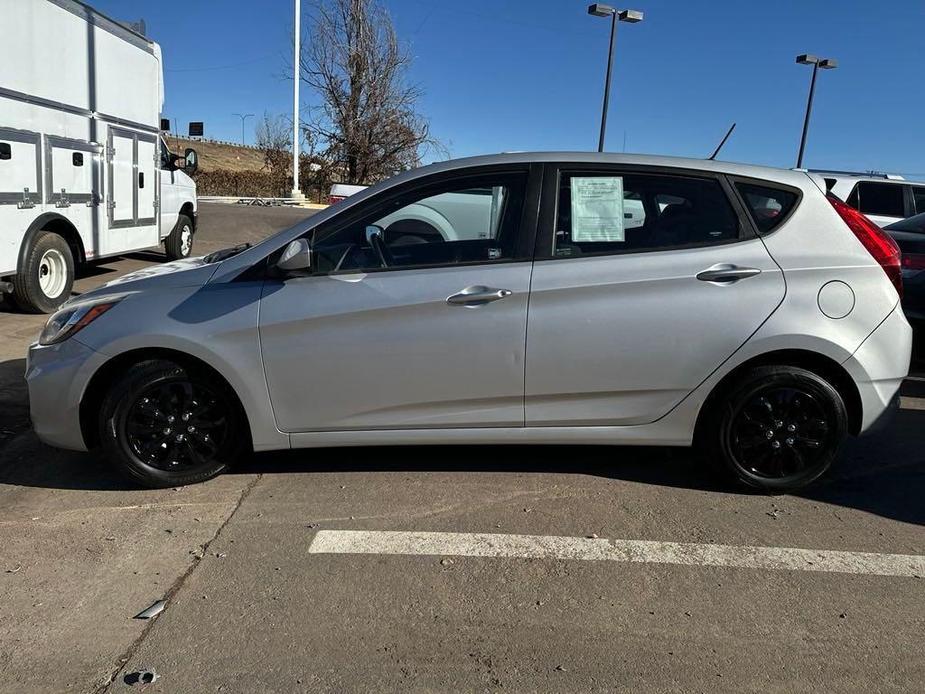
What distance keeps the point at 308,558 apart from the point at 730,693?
175cm

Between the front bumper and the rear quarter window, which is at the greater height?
the rear quarter window

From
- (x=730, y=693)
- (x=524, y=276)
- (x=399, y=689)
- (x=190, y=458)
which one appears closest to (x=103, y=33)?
(x=190, y=458)

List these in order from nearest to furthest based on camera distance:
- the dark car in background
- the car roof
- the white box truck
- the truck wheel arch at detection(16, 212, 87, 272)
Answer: the car roof < the dark car in background < the white box truck < the truck wheel arch at detection(16, 212, 87, 272)

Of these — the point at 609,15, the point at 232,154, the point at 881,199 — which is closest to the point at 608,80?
the point at 609,15

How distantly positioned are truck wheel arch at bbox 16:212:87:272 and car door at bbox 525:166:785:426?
19.7 feet

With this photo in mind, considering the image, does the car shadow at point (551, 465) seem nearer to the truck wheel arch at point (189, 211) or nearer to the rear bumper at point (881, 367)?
the rear bumper at point (881, 367)

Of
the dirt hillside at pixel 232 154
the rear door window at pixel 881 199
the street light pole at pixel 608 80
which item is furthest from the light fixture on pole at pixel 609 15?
the dirt hillside at pixel 232 154

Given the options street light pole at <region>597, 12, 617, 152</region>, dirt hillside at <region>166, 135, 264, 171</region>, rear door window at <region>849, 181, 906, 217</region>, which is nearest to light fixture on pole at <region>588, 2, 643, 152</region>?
street light pole at <region>597, 12, 617, 152</region>

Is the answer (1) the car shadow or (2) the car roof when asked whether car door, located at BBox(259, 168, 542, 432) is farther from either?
(1) the car shadow

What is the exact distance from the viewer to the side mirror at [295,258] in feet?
11.6

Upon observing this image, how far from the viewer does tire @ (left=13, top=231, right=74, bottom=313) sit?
7430 millimetres

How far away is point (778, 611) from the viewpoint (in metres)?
2.83

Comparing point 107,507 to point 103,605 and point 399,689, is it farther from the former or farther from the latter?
point 399,689

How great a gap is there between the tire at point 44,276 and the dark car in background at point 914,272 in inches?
329
